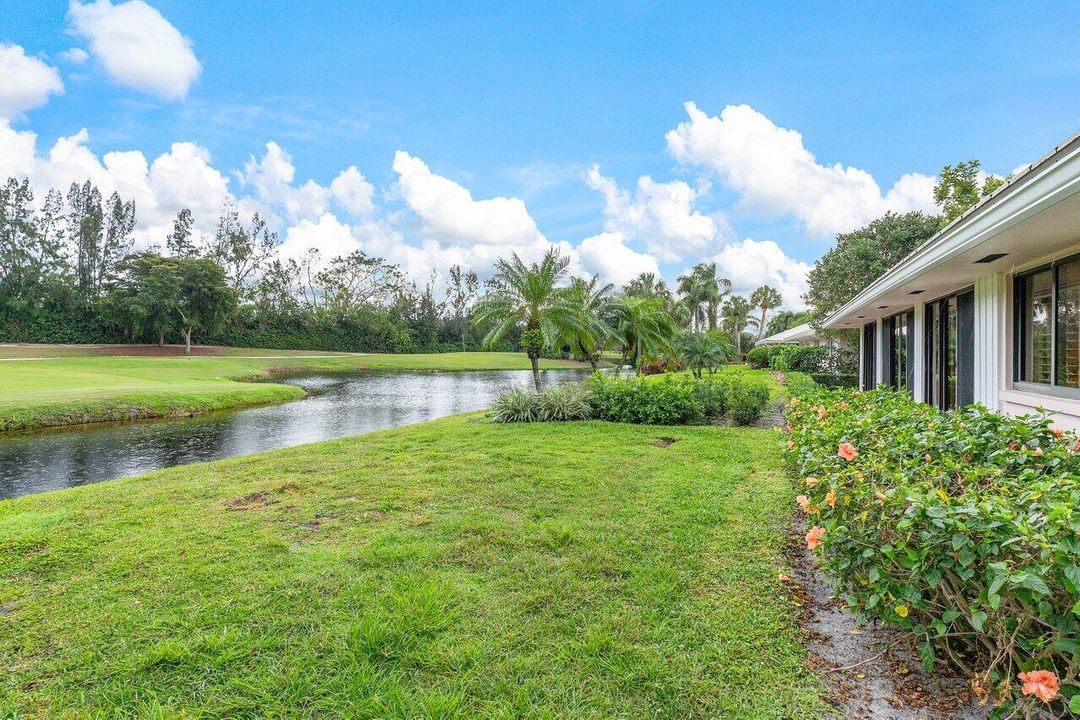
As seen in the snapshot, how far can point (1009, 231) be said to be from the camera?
4.15 m

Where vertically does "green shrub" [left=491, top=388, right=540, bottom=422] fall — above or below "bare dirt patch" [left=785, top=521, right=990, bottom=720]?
above

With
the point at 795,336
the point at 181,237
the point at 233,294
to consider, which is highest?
the point at 181,237

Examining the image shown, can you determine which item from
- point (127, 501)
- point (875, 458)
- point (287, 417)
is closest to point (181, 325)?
point (287, 417)

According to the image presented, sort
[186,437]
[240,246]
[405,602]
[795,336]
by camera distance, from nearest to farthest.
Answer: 1. [405,602]
2. [186,437]
3. [795,336]
4. [240,246]

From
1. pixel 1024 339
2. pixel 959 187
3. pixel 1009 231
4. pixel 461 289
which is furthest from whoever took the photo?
pixel 461 289

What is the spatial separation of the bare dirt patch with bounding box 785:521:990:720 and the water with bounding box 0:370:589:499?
31.5 feet

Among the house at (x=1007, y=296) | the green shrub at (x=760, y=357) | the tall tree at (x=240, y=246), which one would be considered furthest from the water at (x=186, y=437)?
the tall tree at (x=240, y=246)

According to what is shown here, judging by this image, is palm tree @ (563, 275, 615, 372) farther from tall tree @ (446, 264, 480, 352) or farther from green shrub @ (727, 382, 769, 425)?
tall tree @ (446, 264, 480, 352)

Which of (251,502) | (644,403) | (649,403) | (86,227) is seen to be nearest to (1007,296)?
(649,403)

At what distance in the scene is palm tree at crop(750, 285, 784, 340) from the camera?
62594 millimetres

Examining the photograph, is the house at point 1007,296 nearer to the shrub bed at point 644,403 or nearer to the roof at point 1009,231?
the roof at point 1009,231

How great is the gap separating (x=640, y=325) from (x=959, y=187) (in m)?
12.7

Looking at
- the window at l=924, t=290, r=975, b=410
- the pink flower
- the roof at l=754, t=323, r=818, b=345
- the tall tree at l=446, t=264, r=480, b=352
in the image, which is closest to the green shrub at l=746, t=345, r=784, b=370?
the roof at l=754, t=323, r=818, b=345

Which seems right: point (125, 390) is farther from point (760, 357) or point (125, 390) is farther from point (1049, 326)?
point (760, 357)
